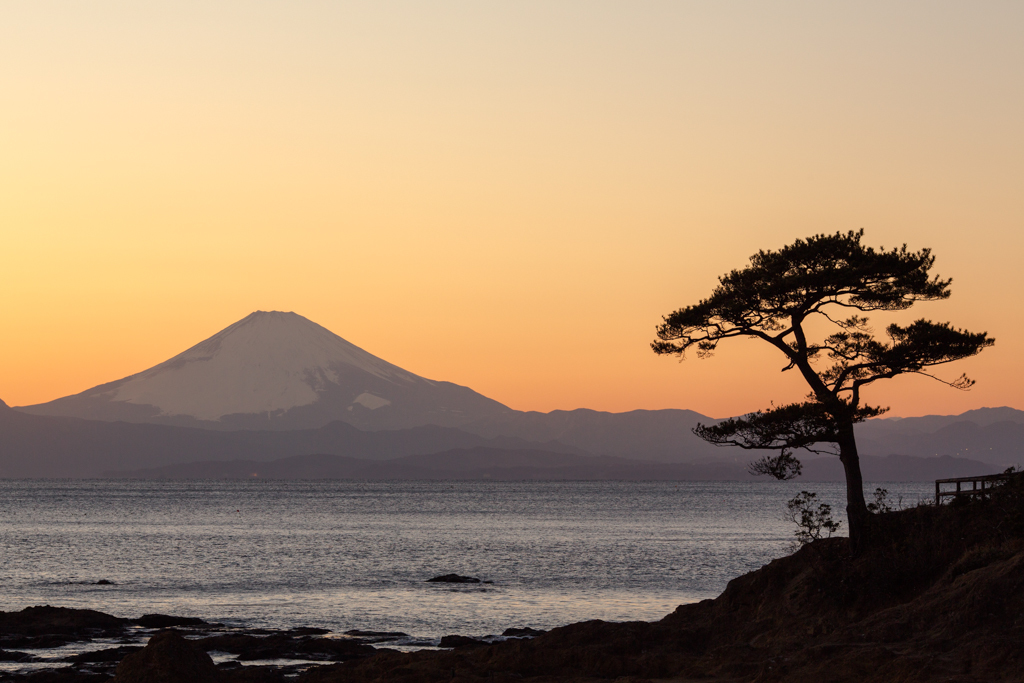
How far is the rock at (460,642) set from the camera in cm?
2842

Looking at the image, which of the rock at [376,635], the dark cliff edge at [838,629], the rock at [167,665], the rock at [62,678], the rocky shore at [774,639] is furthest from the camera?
the rock at [376,635]

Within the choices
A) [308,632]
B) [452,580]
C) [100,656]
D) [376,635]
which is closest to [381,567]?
[452,580]

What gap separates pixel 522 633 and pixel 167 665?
1535cm

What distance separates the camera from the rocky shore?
1761cm

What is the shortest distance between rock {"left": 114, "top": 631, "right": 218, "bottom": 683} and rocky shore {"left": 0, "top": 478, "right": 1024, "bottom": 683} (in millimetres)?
24

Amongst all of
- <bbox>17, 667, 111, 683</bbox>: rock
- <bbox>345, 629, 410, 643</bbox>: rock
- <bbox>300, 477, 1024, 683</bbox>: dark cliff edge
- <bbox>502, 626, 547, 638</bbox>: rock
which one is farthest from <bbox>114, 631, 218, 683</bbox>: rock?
<bbox>502, 626, 547, 638</bbox>: rock

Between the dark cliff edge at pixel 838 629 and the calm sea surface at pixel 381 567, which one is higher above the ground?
the dark cliff edge at pixel 838 629

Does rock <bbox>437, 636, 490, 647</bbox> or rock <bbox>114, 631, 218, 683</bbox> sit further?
rock <bbox>437, 636, 490, 647</bbox>

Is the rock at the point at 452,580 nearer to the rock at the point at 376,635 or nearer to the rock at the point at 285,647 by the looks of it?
the rock at the point at 376,635

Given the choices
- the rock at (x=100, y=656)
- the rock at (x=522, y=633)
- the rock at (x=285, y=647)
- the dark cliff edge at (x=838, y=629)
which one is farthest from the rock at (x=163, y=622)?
the dark cliff edge at (x=838, y=629)

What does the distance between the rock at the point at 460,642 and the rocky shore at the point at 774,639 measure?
64 mm

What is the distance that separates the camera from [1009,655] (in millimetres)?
16219

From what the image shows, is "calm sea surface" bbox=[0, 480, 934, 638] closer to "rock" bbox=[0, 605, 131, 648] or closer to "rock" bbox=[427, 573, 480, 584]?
"rock" bbox=[427, 573, 480, 584]

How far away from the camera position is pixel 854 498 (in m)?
25.2
